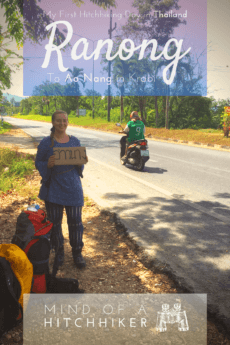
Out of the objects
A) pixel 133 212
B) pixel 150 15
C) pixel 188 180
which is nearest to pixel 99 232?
pixel 133 212

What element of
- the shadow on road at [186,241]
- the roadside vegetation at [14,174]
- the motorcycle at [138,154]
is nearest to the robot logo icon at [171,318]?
the shadow on road at [186,241]

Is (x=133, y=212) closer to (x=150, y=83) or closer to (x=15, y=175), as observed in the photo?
(x=15, y=175)

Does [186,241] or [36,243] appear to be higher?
[36,243]

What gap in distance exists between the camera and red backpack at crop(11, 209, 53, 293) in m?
2.88

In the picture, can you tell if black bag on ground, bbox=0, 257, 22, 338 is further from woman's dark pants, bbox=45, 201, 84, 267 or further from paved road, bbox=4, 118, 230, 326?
paved road, bbox=4, 118, 230, 326

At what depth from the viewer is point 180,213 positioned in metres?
5.62

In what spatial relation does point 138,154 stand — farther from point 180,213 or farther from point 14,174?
point 180,213

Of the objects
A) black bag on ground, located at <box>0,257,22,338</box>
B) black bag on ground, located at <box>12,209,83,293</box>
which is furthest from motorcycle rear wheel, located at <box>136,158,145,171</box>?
black bag on ground, located at <box>0,257,22,338</box>

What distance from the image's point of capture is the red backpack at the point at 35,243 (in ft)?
9.46

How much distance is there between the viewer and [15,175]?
341 inches

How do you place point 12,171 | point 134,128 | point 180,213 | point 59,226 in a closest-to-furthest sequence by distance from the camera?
point 59,226 < point 180,213 < point 12,171 < point 134,128

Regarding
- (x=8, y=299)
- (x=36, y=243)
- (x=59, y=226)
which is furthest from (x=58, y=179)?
(x=8, y=299)
